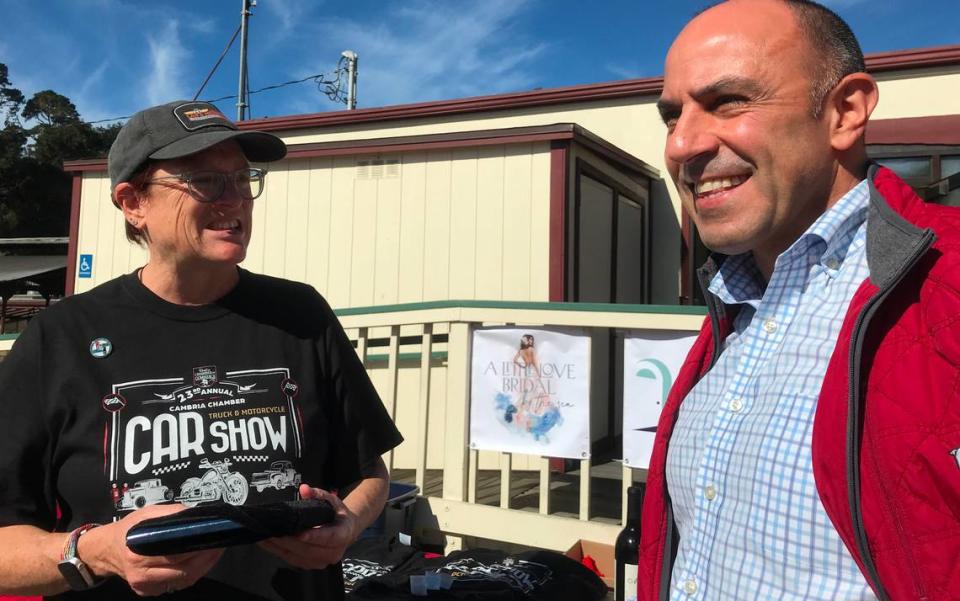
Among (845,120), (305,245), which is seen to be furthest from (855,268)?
(305,245)

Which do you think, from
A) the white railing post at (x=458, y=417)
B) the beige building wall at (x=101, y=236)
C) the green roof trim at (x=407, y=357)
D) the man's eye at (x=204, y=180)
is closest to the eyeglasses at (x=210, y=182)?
the man's eye at (x=204, y=180)

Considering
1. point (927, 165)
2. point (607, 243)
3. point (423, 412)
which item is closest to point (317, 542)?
point (423, 412)

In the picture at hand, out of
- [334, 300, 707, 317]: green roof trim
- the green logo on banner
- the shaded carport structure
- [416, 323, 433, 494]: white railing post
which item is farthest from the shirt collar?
the shaded carport structure

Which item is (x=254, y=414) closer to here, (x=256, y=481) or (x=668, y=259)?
(x=256, y=481)

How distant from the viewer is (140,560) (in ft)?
4.01

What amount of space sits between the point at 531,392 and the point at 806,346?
99.7 inches

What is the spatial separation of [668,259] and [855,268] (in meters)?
7.20

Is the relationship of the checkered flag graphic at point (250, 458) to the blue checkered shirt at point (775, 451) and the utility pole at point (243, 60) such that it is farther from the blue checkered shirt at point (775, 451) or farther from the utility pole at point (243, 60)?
the utility pole at point (243, 60)

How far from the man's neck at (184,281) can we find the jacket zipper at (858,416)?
4.45 ft

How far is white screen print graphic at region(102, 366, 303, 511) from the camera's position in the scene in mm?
1458

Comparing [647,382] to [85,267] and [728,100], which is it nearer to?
[728,100]

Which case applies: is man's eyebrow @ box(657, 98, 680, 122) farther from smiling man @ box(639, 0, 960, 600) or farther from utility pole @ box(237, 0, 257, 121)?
utility pole @ box(237, 0, 257, 121)

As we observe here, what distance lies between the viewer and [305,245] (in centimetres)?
744

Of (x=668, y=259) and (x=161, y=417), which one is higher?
(x=668, y=259)
